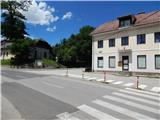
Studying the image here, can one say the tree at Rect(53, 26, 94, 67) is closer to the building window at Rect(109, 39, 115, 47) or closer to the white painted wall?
the white painted wall

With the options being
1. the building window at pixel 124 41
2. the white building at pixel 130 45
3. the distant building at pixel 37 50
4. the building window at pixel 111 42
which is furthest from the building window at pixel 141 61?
the distant building at pixel 37 50

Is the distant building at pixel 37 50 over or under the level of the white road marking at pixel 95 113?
over

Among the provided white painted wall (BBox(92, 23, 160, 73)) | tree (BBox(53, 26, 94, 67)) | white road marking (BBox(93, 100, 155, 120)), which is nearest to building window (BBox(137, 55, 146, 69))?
white painted wall (BBox(92, 23, 160, 73))

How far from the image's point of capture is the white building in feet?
98.7

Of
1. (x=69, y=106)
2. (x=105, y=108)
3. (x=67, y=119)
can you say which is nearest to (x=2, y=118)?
(x=67, y=119)

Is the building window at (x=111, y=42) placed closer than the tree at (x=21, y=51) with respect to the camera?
Yes

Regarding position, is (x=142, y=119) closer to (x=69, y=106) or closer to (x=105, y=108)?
(x=105, y=108)

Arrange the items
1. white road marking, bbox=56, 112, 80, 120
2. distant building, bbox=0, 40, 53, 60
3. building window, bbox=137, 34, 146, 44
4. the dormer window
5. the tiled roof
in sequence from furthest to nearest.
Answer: distant building, bbox=0, 40, 53, 60
the dormer window
building window, bbox=137, 34, 146, 44
the tiled roof
white road marking, bbox=56, 112, 80, 120

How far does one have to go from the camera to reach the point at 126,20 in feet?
112

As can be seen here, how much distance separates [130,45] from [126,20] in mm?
3756

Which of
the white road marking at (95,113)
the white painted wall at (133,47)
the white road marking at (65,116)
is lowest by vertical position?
the white road marking at (65,116)

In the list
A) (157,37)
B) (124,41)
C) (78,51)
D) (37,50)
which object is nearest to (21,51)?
(37,50)

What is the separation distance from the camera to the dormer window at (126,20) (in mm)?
33500

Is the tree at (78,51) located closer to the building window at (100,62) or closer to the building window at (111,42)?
the building window at (100,62)
